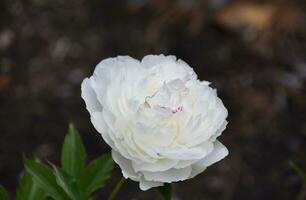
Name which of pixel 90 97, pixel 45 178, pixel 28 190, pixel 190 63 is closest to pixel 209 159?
pixel 90 97

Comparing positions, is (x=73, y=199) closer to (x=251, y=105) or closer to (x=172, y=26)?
(x=251, y=105)

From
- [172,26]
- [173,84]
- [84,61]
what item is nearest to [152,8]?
[172,26]

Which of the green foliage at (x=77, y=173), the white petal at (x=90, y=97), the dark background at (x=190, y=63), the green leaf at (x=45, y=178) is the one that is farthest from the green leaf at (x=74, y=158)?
the dark background at (x=190, y=63)

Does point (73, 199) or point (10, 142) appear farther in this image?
point (10, 142)

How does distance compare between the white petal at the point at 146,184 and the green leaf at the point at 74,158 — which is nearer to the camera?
the white petal at the point at 146,184

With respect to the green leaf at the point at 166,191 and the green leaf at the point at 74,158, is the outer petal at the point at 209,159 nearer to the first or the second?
the green leaf at the point at 166,191
